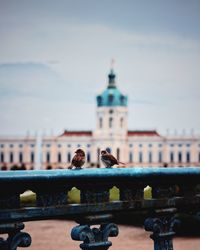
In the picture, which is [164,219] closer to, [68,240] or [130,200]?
[130,200]

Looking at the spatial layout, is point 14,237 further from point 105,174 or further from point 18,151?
point 18,151

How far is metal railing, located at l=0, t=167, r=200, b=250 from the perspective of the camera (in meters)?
2.27

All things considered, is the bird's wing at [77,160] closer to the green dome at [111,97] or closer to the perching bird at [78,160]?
the perching bird at [78,160]

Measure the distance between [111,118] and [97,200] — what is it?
95.5 m

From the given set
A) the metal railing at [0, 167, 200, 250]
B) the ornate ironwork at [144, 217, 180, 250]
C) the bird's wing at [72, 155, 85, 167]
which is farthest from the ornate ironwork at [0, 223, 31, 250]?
the ornate ironwork at [144, 217, 180, 250]

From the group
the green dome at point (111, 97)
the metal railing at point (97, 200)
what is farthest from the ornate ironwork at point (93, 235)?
the green dome at point (111, 97)

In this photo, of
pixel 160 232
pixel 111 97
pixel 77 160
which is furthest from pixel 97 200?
pixel 111 97

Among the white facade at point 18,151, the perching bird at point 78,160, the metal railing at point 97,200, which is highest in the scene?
the white facade at point 18,151

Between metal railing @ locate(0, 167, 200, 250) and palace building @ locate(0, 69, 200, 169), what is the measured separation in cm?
8981

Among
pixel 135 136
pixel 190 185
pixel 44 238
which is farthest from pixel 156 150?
pixel 190 185

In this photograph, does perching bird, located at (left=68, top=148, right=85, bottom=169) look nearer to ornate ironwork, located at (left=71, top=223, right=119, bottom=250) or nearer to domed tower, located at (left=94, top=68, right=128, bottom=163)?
A: ornate ironwork, located at (left=71, top=223, right=119, bottom=250)

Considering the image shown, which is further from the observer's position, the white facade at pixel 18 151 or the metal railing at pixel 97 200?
the white facade at pixel 18 151

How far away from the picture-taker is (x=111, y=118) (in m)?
98.0

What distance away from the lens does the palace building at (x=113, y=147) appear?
9356 centimetres
